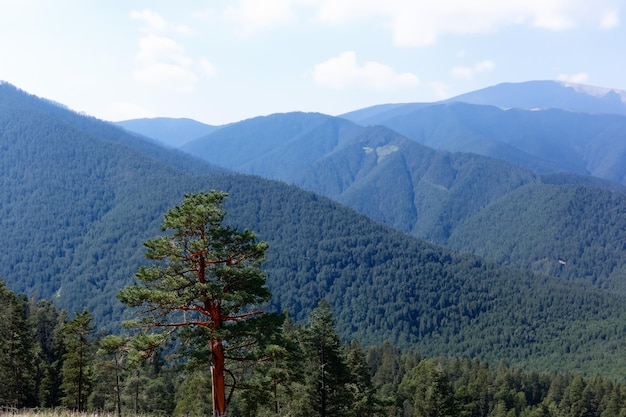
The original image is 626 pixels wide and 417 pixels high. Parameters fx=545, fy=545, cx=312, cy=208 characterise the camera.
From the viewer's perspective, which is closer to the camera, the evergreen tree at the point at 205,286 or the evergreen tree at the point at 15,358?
the evergreen tree at the point at 205,286

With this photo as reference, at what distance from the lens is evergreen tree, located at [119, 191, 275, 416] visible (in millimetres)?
21297

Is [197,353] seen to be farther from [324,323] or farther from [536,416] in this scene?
[536,416]

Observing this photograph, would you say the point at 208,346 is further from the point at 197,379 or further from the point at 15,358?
the point at 15,358

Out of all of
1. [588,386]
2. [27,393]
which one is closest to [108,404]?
[27,393]

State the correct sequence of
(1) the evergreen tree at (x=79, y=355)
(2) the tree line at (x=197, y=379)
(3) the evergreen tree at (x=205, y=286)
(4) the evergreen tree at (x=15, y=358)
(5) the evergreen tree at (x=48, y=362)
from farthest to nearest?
(5) the evergreen tree at (x=48, y=362) → (4) the evergreen tree at (x=15, y=358) → (1) the evergreen tree at (x=79, y=355) → (2) the tree line at (x=197, y=379) → (3) the evergreen tree at (x=205, y=286)

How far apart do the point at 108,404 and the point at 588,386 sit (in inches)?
3772

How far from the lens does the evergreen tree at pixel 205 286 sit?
2130 centimetres

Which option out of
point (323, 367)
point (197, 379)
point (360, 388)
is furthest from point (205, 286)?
point (360, 388)

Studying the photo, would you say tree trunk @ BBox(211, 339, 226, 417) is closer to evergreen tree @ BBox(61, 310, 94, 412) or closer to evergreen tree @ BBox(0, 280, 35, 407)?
evergreen tree @ BBox(61, 310, 94, 412)

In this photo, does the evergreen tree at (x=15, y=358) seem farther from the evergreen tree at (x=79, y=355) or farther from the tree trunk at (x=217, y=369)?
the tree trunk at (x=217, y=369)

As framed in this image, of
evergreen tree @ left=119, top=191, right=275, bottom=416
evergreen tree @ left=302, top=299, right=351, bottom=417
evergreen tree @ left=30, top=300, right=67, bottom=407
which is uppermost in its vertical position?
evergreen tree @ left=119, top=191, right=275, bottom=416

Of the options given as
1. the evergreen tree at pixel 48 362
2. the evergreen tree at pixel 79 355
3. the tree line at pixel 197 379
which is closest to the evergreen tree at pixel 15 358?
the tree line at pixel 197 379

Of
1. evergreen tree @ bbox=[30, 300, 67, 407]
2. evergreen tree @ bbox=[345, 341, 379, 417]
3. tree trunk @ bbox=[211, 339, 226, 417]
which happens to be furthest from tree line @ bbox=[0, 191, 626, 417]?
evergreen tree @ bbox=[30, 300, 67, 407]

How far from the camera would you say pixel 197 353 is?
21938 millimetres
